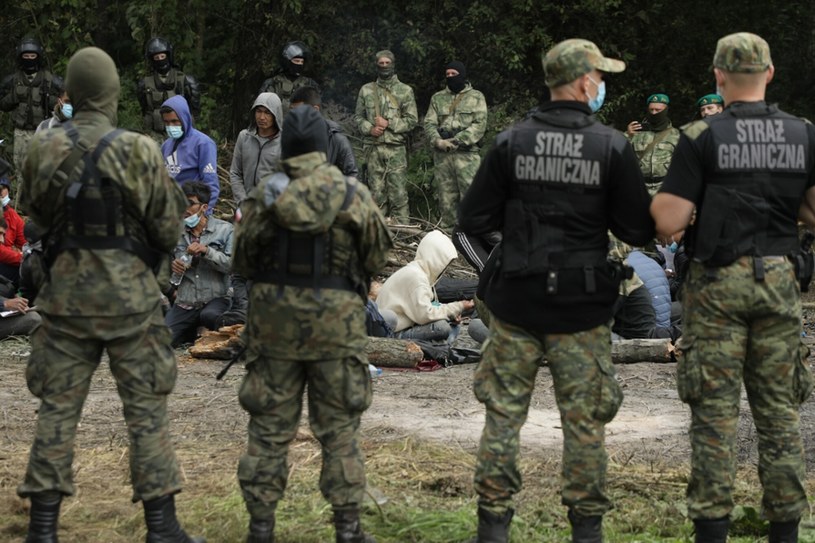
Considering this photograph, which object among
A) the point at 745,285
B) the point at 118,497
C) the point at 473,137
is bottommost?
the point at 118,497

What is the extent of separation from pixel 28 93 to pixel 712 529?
38.0 ft

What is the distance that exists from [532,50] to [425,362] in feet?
28.0

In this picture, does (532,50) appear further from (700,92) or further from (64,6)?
(64,6)

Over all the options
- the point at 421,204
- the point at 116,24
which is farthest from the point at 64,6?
the point at 421,204

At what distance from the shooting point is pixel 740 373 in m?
5.05

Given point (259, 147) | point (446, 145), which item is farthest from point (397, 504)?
point (446, 145)

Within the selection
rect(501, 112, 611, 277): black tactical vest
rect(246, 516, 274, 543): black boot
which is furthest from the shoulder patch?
rect(246, 516, 274, 543): black boot

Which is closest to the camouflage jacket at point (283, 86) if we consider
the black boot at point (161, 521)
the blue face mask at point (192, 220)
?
the blue face mask at point (192, 220)

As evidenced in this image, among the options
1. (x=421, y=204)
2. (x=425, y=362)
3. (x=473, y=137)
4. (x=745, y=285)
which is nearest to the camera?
(x=745, y=285)

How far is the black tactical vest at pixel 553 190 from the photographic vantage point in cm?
498

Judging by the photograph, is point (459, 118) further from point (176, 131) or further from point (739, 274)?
point (739, 274)

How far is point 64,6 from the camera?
16.6m

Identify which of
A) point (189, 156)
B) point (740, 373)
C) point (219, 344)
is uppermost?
point (189, 156)

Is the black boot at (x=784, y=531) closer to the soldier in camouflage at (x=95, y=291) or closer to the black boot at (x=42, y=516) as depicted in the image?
the soldier in camouflage at (x=95, y=291)
